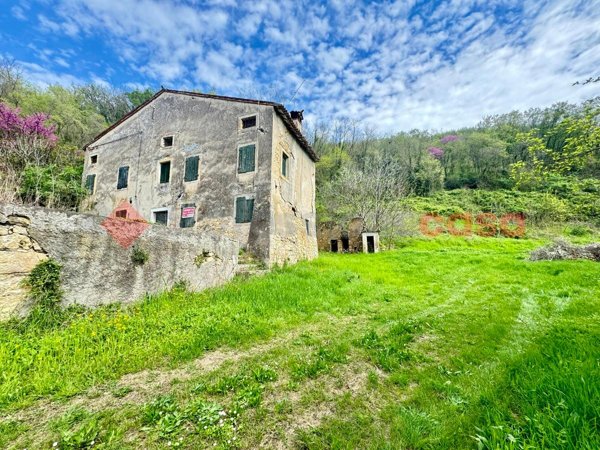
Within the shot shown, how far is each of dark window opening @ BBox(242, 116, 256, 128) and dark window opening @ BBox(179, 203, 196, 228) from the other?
4.59m

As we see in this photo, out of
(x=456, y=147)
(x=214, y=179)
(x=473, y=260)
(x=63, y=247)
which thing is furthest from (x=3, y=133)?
(x=456, y=147)

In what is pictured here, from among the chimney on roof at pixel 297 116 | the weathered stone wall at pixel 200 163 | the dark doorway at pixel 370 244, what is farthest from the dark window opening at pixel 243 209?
the dark doorway at pixel 370 244

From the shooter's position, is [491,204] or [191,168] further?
[491,204]

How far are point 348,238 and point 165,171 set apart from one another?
12.9 m

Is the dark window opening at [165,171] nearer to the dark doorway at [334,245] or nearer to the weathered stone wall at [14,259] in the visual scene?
the weathered stone wall at [14,259]

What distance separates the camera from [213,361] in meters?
3.71

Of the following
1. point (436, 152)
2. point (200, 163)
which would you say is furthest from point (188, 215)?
point (436, 152)

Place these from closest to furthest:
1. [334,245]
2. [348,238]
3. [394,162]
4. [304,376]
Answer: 1. [304,376]
2. [348,238]
3. [334,245]
4. [394,162]

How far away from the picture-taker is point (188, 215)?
1260cm

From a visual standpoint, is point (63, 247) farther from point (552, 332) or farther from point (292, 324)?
point (552, 332)

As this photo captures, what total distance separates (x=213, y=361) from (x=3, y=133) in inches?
793

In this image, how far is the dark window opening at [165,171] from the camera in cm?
1368

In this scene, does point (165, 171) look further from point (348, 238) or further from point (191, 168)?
point (348, 238)

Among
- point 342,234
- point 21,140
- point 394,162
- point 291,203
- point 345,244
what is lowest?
point 345,244
